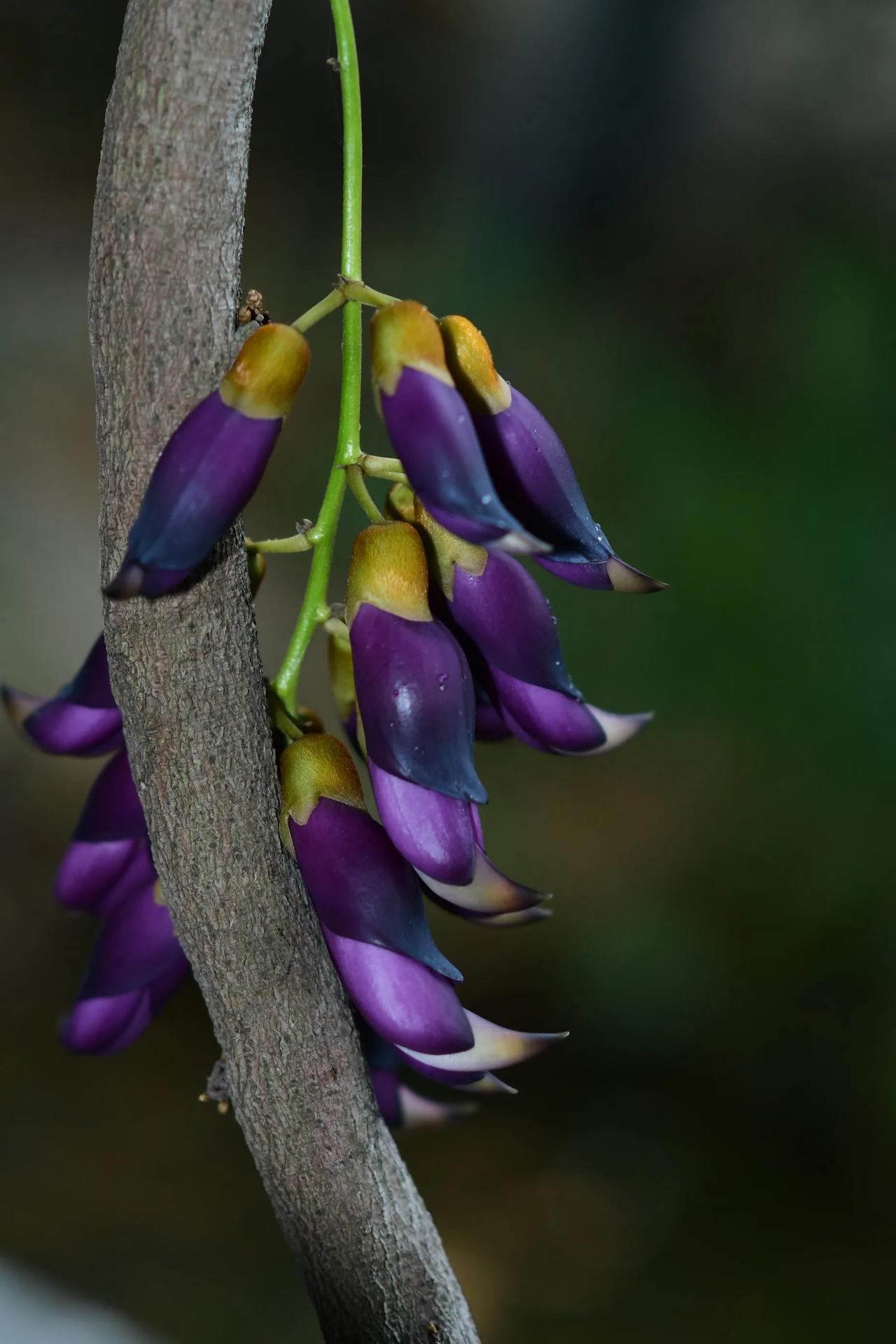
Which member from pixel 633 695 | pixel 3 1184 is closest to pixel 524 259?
pixel 633 695

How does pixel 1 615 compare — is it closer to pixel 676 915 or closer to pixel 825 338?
pixel 676 915

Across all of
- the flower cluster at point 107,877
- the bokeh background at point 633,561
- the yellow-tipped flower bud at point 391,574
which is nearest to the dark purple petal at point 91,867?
the flower cluster at point 107,877

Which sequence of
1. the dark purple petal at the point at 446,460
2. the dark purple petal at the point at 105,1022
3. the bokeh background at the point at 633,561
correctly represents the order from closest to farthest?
the dark purple petal at the point at 446,460
the dark purple petal at the point at 105,1022
the bokeh background at the point at 633,561

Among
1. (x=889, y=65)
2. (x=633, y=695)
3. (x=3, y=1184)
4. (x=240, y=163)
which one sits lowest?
(x=3, y=1184)

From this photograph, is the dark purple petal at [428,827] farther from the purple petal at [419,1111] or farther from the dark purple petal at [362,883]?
the purple petal at [419,1111]

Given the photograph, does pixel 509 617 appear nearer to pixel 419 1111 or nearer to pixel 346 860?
pixel 346 860

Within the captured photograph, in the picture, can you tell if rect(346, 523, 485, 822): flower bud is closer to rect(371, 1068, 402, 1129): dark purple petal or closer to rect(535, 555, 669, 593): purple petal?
rect(535, 555, 669, 593): purple petal

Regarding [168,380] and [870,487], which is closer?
[168,380]
